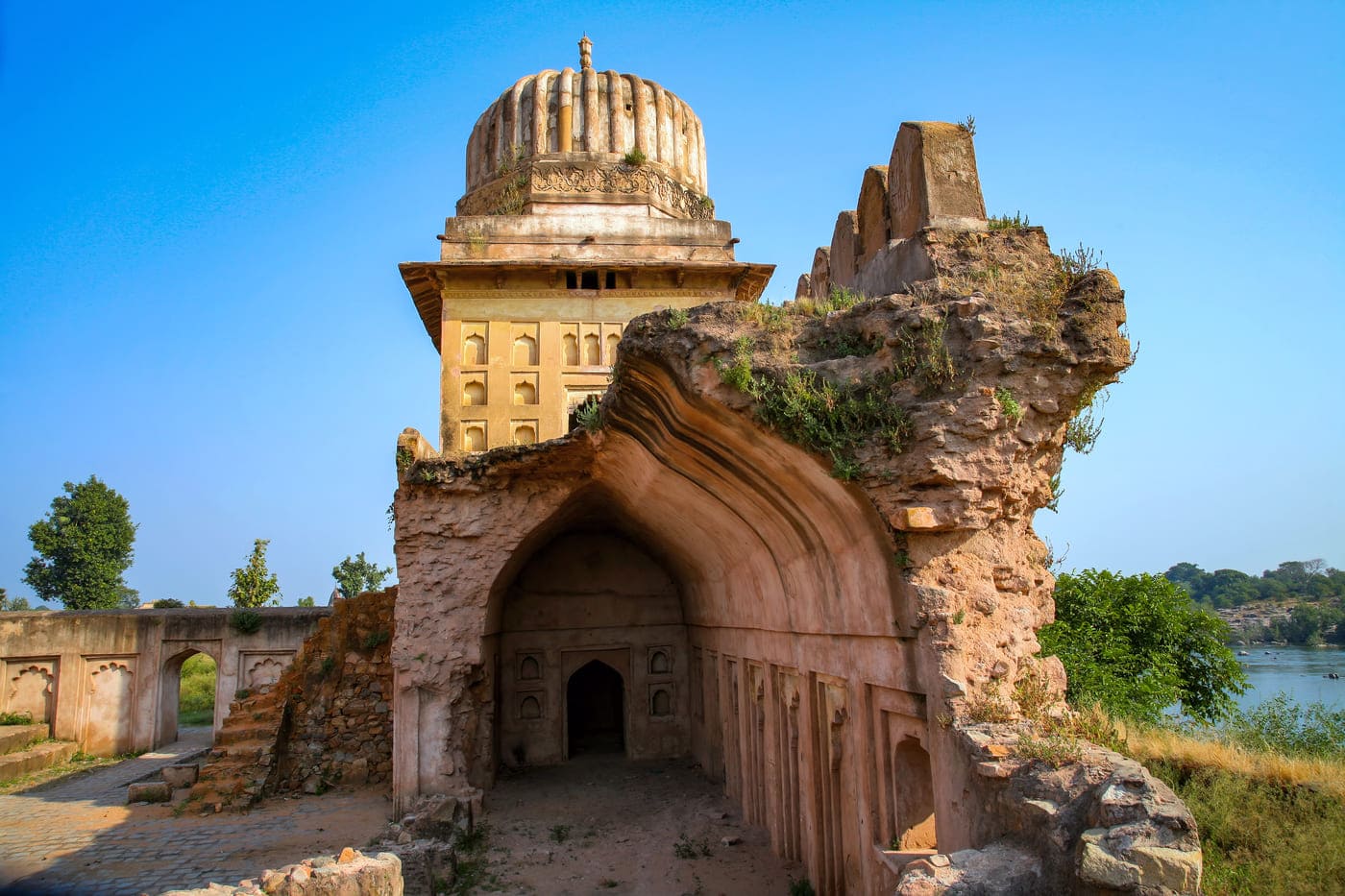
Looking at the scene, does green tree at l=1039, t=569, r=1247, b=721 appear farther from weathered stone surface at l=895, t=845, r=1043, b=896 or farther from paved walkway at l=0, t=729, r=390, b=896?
paved walkway at l=0, t=729, r=390, b=896

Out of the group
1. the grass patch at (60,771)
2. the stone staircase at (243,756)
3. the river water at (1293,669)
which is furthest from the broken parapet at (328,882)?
the river water at (1293,669)

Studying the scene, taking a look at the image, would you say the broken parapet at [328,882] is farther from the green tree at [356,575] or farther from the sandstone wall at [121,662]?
the green tree at [356,575]

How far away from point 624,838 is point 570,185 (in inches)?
522

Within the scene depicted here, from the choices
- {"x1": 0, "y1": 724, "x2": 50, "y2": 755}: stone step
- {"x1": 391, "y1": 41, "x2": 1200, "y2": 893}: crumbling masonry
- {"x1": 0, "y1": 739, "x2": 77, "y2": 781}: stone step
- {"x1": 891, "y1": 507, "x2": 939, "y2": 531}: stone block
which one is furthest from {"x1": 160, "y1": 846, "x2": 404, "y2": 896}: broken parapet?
{"x1": 0, "y1": 724, "x2": 50, "y2": 755}: stone step

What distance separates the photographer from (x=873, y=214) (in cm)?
888

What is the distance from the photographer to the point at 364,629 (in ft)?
50.6

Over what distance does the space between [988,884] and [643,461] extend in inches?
241

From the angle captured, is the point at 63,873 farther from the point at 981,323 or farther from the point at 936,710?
the point at 981,323

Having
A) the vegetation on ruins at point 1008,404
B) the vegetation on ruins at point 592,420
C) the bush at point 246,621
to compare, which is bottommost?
the bush at point 246,621

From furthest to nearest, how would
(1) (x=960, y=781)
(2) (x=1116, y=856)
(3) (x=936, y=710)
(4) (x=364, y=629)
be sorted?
(4) (x=364, y=629) → (3) (x=936, y=710) → (1) (x=960, y=781) → (2) (x=1116, y=856)

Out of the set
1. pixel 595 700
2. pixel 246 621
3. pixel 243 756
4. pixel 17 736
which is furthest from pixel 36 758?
pixel 595 700

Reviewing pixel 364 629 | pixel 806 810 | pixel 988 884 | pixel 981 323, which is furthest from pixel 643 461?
pixel 364 629

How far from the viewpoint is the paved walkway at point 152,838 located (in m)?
10.1

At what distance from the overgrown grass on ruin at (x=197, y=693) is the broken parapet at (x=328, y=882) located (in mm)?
19516
